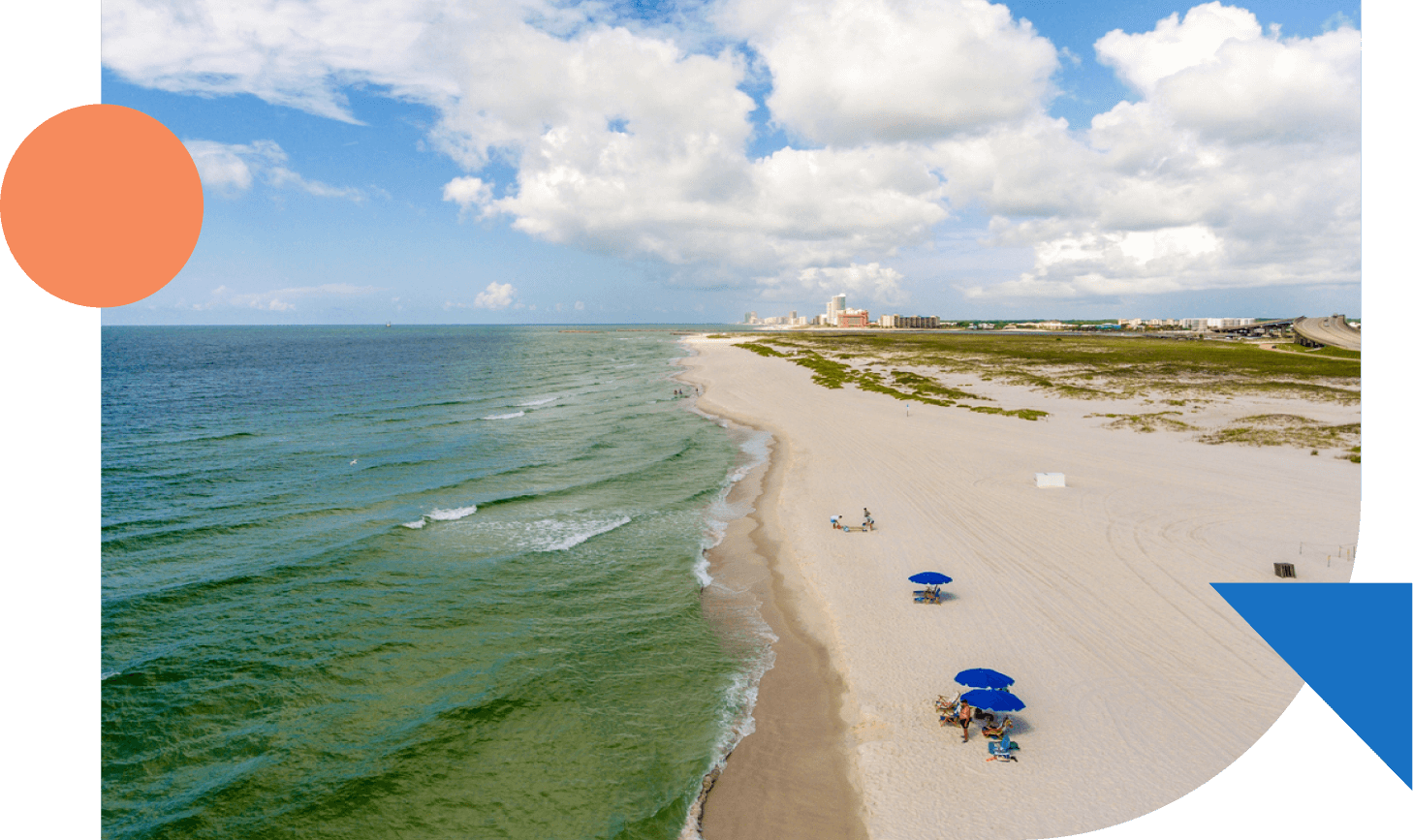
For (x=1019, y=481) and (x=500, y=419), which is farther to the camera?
(x=500, y=419)

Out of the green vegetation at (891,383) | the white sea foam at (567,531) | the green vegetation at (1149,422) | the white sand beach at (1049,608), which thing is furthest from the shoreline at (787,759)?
the green vegetation at (891,383)

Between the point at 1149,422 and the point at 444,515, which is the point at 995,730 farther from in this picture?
the point at 1149,422

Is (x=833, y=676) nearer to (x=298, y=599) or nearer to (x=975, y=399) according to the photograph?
(x=298, y=599)

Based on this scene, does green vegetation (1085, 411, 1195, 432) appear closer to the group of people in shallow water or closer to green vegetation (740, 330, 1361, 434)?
green vegetation (740, 330, 1361, 434)

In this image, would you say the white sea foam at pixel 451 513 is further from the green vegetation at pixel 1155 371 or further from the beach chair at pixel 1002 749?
the green vegetation at pixel 1155 371

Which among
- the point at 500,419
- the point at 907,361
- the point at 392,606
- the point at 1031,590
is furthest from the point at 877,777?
the point at 907,361
